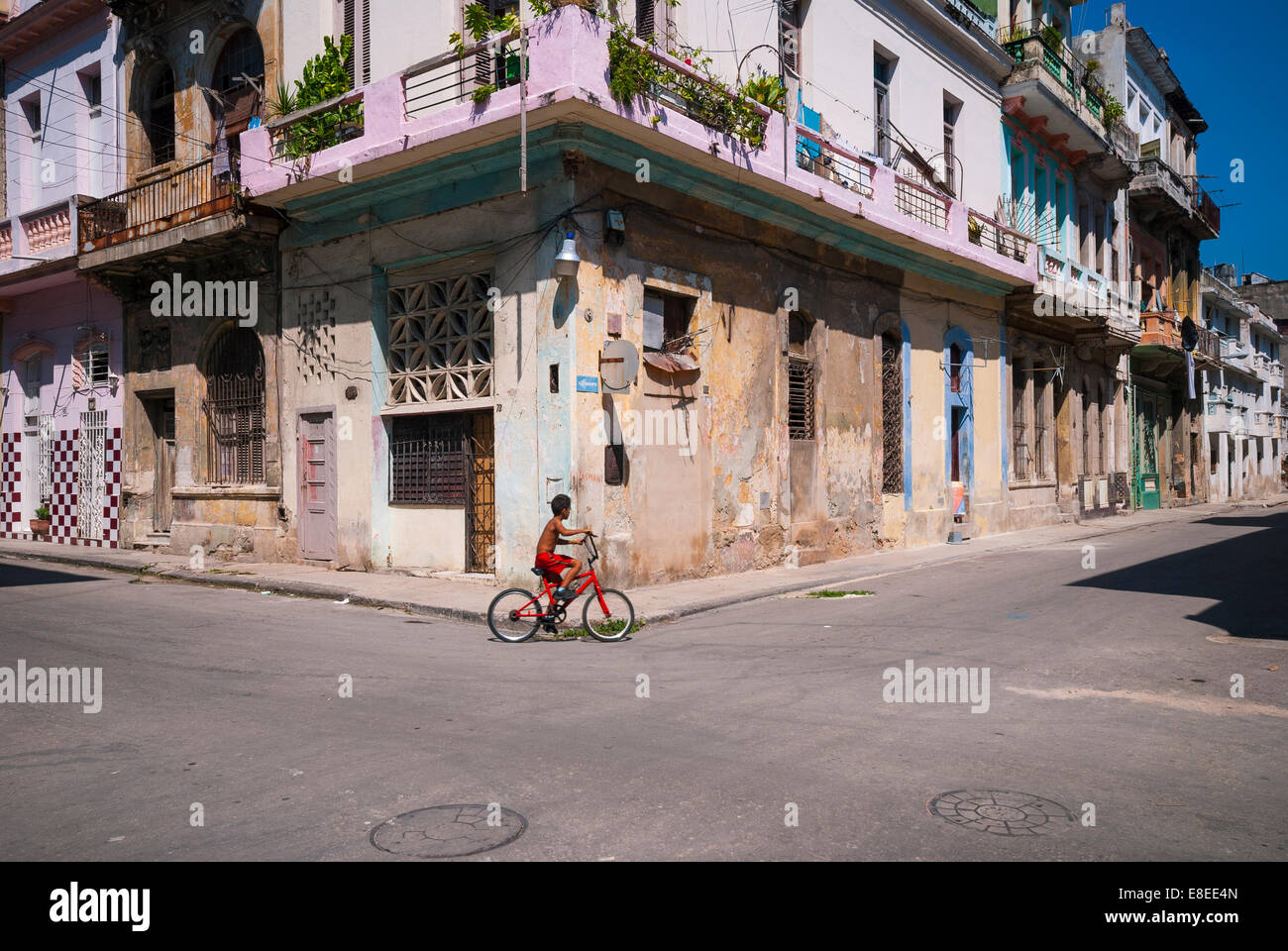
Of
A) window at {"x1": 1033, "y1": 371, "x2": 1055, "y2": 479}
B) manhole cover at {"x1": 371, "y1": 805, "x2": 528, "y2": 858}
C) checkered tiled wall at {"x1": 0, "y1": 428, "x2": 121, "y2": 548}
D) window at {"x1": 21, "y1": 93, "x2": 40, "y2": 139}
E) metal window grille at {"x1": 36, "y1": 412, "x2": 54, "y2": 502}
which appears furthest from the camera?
window at {"x1": 1033, "y1": 371, "x2": 1055, "y2": 479}

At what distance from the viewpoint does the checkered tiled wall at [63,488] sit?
18250mm

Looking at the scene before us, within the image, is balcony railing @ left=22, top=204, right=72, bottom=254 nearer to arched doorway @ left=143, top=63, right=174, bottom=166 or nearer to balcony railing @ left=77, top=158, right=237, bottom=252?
balcony railing @ left=77, top=158, right=237, bottom=252

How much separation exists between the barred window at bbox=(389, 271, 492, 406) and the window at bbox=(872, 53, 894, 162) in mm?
9718

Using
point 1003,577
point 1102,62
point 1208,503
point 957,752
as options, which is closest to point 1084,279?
point 1102,62

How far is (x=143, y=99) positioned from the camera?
18016 millimetres

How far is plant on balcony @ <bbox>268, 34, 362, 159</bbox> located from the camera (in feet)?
43.6

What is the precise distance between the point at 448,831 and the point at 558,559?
17.4 ft

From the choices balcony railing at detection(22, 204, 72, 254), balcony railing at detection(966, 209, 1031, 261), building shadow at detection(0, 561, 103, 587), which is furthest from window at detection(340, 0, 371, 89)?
balcony railing at detection(966, 209, 1031, 261)

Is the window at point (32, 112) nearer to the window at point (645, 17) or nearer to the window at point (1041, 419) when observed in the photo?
the window at point (645, 17)

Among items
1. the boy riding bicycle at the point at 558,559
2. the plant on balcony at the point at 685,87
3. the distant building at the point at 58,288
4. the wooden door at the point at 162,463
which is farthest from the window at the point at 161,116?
the boy riding bicycle at the point at 558,559

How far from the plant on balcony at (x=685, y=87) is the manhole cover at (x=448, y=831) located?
9.01 metres

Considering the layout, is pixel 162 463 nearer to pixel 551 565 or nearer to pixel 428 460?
pixel 428 460

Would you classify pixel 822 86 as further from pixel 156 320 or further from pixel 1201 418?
pixel 1201 418

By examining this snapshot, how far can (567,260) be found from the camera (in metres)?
11.3
